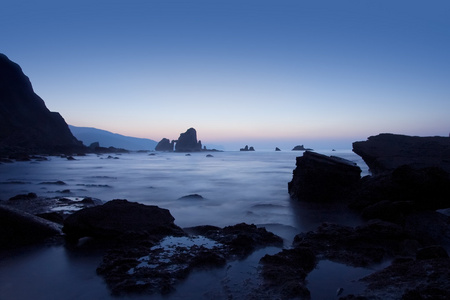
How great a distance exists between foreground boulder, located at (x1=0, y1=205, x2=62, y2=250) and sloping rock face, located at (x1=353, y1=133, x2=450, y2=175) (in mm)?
11173

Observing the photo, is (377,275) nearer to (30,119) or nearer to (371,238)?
(371,238)

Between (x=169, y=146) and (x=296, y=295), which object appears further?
(x=169, y=146)

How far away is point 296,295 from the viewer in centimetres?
293

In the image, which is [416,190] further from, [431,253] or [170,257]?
[170,257]

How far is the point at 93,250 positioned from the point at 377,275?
4368 millimetres

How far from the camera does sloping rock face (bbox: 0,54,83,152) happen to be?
6100 cm

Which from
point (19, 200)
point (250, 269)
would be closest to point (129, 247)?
point (250, 269)

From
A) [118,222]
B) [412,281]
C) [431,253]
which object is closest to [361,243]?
[431,253]

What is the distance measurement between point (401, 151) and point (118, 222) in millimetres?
12412

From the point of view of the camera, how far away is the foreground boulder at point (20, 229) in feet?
15.4

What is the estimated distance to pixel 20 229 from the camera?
16.0 feet

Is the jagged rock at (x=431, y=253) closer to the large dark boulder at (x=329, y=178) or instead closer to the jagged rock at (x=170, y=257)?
the jagged rock at (x=170, y=257)

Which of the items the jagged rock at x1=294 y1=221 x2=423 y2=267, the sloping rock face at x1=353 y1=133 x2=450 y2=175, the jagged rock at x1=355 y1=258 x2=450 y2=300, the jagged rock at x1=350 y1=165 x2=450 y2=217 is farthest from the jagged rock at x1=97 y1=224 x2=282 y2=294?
the sloping rock face at x1=353 y1=133 x2=450 y2=175

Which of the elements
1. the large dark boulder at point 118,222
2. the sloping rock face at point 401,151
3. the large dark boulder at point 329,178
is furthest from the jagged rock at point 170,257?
the sloping rock face at point 401,151
